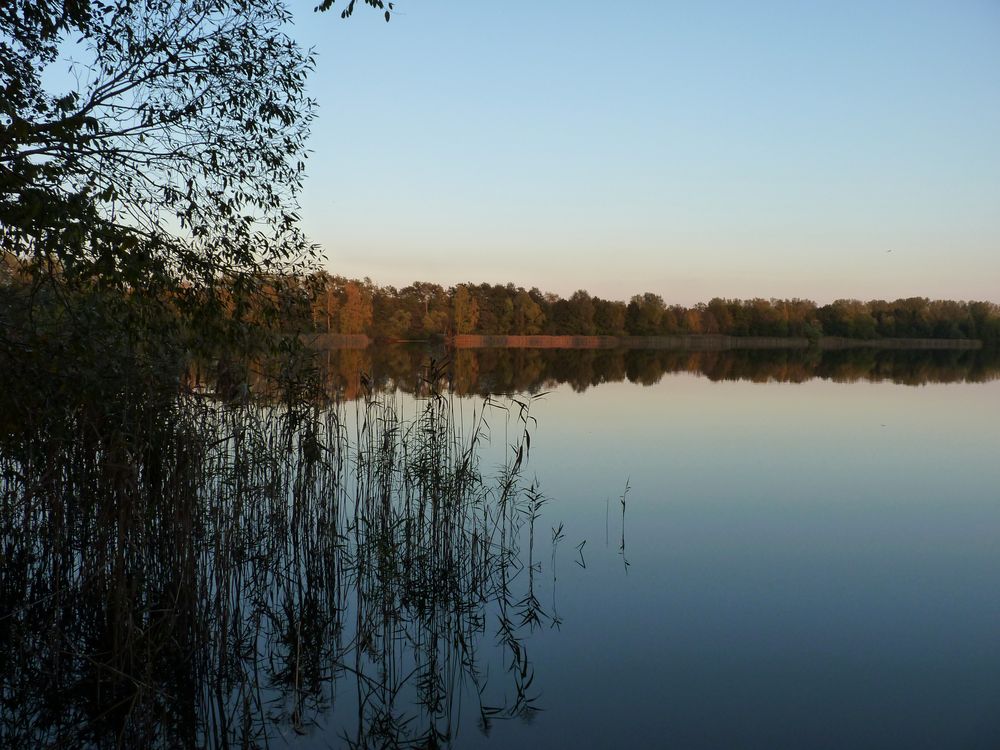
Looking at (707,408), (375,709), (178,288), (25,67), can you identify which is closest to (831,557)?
(375,709)

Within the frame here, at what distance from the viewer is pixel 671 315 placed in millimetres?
97625

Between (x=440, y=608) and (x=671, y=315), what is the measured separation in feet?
311

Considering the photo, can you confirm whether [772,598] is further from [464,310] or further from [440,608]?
[464,310]

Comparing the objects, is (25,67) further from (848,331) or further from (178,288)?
(848,331)

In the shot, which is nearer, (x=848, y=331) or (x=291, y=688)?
(x=291, y=688)

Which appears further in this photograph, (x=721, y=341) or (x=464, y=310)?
(x=721, y=341)

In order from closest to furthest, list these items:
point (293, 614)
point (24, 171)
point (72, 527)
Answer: point (24, 171)
point (72, 527)
point (293, 614)

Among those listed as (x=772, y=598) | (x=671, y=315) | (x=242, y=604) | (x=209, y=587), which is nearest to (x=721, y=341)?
(x=671, y=315)

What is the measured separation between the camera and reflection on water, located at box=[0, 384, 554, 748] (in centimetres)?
448

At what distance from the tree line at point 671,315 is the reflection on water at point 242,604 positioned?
6891 cm

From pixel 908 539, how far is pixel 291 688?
23.7 feet

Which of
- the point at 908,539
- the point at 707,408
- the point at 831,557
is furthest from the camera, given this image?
the point at 707,408

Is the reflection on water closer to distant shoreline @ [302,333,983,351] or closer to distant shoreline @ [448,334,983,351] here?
distant shoreline @ [302,333,983,351]

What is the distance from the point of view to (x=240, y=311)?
251 inches
